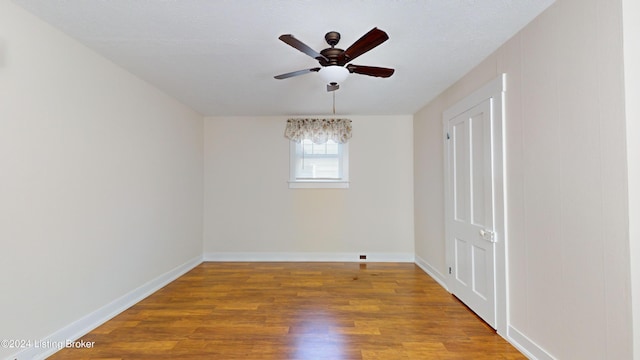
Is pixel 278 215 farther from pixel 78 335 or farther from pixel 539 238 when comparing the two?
pixel 539 238

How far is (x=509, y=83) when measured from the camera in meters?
2.39

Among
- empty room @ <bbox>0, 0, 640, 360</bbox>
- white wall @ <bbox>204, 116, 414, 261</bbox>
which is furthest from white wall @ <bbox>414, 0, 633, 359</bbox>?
white wall @ <bbox>204, 116, 414, 261</bbox>

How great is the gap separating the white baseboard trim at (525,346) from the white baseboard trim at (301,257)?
2506 mm

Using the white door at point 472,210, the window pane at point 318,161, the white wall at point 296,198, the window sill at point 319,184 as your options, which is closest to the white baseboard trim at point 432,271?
the white door at point 472,210

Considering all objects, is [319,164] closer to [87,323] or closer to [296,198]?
[296,198]

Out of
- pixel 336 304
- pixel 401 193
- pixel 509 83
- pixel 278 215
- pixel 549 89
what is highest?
pixel 509 83

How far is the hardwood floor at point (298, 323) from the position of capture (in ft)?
7.34

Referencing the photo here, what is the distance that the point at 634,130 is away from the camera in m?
1.47

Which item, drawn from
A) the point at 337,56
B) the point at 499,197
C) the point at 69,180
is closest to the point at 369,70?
the point at 337,56

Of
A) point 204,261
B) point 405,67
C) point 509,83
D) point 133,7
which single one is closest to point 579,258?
point 509,83

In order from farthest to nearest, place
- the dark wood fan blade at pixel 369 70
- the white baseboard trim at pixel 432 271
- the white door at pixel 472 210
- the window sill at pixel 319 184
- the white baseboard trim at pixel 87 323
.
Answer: the window sill at pixel 319 184
the white baseboard trim at pixel 432 271
the white door at pixel 472 210
the dark wood fan blade at pixel 369 70
the white baseboard trim at pixel 87 323

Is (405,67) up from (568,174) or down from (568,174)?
up

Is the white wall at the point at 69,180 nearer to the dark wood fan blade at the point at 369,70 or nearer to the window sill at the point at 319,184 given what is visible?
the window sill at the point at 319,184

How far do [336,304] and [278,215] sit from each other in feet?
6.92
